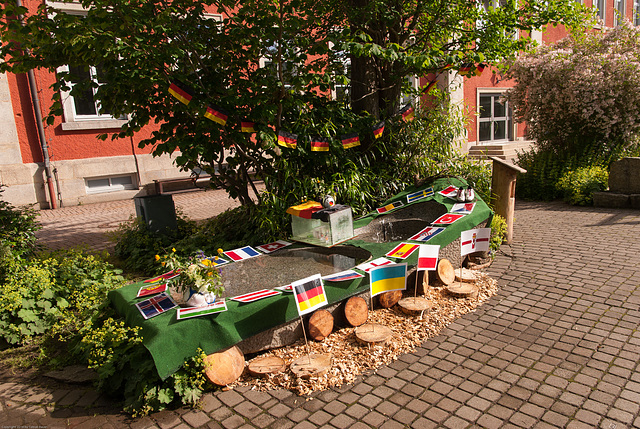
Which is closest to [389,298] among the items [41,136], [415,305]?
[415,305]

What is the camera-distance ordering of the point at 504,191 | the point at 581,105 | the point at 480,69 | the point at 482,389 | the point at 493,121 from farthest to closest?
the point at 493,121
the point at 581,105
the point at 480,69
the point at 504,191
the point at 482,389

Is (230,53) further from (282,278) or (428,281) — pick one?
(428,281)

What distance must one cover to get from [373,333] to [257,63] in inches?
185

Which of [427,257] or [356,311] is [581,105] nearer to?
[427,257]

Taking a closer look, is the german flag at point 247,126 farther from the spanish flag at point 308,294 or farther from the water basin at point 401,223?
the spanish flag at point 308,294

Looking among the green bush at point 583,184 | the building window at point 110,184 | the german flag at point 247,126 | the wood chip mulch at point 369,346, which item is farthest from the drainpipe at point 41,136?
the green bush at point 583,184

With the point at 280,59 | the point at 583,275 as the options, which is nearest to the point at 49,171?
the point at 280,59

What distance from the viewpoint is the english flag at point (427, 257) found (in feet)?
15.7

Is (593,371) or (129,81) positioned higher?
(129,81)

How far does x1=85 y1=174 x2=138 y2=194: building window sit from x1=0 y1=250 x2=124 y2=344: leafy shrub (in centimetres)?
759

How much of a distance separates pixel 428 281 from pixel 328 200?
1.65 meters

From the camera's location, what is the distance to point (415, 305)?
15.8 feet

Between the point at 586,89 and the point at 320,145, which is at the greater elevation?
the point at 586,89

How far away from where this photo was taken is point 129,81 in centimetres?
575
